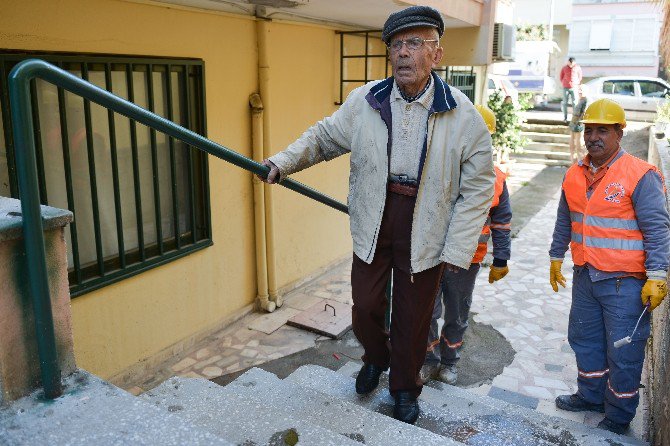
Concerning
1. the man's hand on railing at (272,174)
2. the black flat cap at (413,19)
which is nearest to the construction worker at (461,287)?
the black flat cap at (413,19)

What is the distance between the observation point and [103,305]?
15.0 ft

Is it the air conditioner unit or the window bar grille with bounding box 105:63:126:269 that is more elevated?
the air conditioner unit

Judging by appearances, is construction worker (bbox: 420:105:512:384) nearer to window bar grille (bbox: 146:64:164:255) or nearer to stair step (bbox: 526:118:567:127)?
window bar grille (bbox: 146:64:164:255)

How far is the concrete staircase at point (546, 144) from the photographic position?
51.9 feet

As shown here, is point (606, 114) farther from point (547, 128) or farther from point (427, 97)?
point (547, 128)

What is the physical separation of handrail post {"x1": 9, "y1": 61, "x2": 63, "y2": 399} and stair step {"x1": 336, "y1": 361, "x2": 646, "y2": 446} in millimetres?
1855

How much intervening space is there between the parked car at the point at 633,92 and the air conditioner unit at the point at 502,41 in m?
10.8

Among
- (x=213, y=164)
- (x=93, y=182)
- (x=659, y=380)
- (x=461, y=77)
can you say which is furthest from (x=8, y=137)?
(x=461, y=77)

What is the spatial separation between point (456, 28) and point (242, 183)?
3.84 m

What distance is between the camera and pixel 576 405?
158 inches

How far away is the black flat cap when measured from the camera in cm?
257

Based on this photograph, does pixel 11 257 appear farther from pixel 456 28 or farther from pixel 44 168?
pixel 456 28

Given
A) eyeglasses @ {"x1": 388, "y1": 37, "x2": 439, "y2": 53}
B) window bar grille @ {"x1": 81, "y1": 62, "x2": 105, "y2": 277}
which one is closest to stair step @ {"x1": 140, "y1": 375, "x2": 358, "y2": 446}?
eyeglasses @ {"x1": 388, "y1": 37, "x2": 439, "y2": 53}

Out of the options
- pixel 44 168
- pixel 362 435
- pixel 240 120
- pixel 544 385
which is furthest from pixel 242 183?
pixel 362 435
